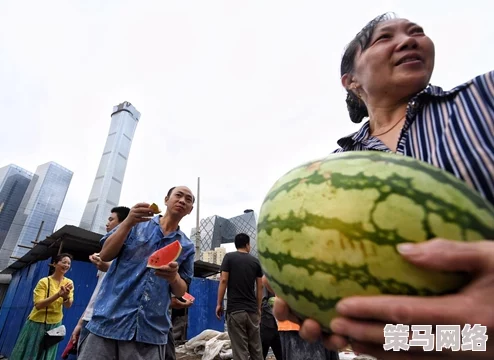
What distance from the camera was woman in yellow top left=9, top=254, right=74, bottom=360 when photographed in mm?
4777

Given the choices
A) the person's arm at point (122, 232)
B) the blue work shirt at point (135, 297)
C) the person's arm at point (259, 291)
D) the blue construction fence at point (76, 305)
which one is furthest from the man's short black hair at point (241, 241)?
the blue construction fence at point (76, 305)

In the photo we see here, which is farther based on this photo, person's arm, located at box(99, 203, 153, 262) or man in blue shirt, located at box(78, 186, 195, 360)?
person's arm, located at box(99, 203, 153, 262)

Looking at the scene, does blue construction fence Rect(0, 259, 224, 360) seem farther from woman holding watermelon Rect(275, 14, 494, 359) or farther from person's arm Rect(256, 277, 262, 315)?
woman holding watermelon Rect(275, 14, 494, 359)

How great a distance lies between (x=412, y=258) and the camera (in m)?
0.66

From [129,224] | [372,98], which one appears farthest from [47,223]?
[372,98]

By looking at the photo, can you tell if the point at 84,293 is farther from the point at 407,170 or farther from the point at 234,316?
the point at 407,170

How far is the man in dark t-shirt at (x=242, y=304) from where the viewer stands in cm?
462

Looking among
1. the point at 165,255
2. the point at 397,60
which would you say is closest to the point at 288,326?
the point at 165,255

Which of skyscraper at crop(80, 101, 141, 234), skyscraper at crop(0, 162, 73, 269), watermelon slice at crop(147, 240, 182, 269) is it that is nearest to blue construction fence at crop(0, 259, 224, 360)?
watermelon slice at crop(147, 240, 182, 269)

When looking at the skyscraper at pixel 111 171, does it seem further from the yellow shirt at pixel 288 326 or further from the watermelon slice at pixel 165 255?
the watermelon slice at pixel 165 255

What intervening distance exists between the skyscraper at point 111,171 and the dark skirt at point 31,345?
712 inches

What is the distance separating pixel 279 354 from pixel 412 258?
Answer: 5.54m

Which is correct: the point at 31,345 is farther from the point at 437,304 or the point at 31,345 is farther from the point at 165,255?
the point at 437,304

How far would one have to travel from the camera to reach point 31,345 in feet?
15.9
